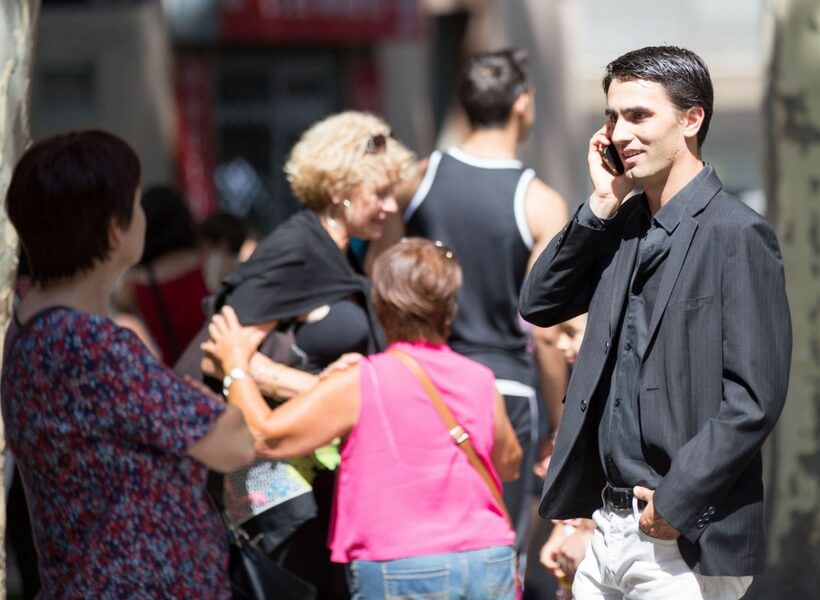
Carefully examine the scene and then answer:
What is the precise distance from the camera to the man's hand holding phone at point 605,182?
3232 mm

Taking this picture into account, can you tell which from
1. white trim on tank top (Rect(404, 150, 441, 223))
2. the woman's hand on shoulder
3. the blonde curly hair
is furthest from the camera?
white trim on tank top (Rect(404, 150, 441, 223))

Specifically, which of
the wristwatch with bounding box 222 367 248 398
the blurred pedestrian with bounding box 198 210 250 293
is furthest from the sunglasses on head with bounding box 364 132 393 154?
the blurred pedestrian with bounding box 198 210 250 293

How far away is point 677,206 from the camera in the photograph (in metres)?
3.16

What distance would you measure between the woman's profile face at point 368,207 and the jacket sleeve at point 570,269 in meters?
1.22

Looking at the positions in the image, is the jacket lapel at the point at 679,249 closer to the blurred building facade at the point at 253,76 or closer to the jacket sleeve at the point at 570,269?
the jacket sleeve at the point at 570,269

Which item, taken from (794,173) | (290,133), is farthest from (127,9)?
(794,173)

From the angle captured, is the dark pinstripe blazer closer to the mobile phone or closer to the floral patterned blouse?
the mobile phone

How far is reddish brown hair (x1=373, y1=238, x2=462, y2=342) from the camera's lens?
3.96 metres

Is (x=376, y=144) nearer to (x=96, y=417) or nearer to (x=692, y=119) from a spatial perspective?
(x=692, y=119)

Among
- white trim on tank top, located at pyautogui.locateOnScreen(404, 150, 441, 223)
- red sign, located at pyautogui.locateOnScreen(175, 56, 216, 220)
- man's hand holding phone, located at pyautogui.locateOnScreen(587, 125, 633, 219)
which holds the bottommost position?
red sign, located at pyautogui.locateOnScreen(175, 56, 216, 220)

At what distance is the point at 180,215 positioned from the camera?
248 inches

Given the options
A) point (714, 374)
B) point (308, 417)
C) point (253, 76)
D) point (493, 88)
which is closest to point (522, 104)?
point (493, 88)

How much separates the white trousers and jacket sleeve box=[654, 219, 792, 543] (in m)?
0.12

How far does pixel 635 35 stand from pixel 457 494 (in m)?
18.5
